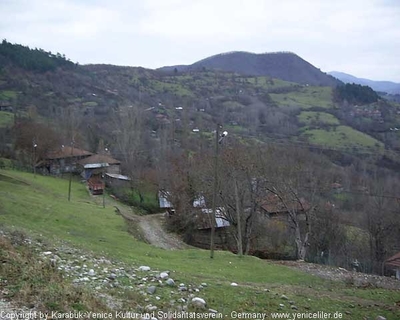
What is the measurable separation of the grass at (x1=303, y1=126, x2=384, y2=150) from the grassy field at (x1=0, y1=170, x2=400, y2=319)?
209 feet

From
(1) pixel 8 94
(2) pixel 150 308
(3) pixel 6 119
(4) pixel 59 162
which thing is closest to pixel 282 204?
(2) pixel 150 308

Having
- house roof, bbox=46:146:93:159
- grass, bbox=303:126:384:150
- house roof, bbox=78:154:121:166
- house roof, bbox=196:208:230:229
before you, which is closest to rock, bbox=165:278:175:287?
house roof, bbox=196:208:230:229

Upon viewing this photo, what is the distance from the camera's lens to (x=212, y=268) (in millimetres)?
17547

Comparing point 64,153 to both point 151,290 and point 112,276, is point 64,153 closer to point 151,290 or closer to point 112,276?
point 112,276

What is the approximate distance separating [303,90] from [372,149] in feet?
229

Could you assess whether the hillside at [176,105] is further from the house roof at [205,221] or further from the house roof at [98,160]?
the house roof at [205,221]

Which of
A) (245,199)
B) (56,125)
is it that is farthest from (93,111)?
(245,199)

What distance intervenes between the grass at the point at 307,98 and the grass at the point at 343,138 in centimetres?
2858

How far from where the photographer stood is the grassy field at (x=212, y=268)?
1089 cm

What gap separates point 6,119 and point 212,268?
7019 centimetres

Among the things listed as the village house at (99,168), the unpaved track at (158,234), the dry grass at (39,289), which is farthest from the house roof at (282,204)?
the village house at (99,168)

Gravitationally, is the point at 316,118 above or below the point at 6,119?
above

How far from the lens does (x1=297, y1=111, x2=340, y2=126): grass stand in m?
106

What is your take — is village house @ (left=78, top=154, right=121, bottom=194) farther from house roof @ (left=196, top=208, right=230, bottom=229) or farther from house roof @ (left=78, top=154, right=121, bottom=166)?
house roof @ (left=196, top=208, right=230, bottom=229)
